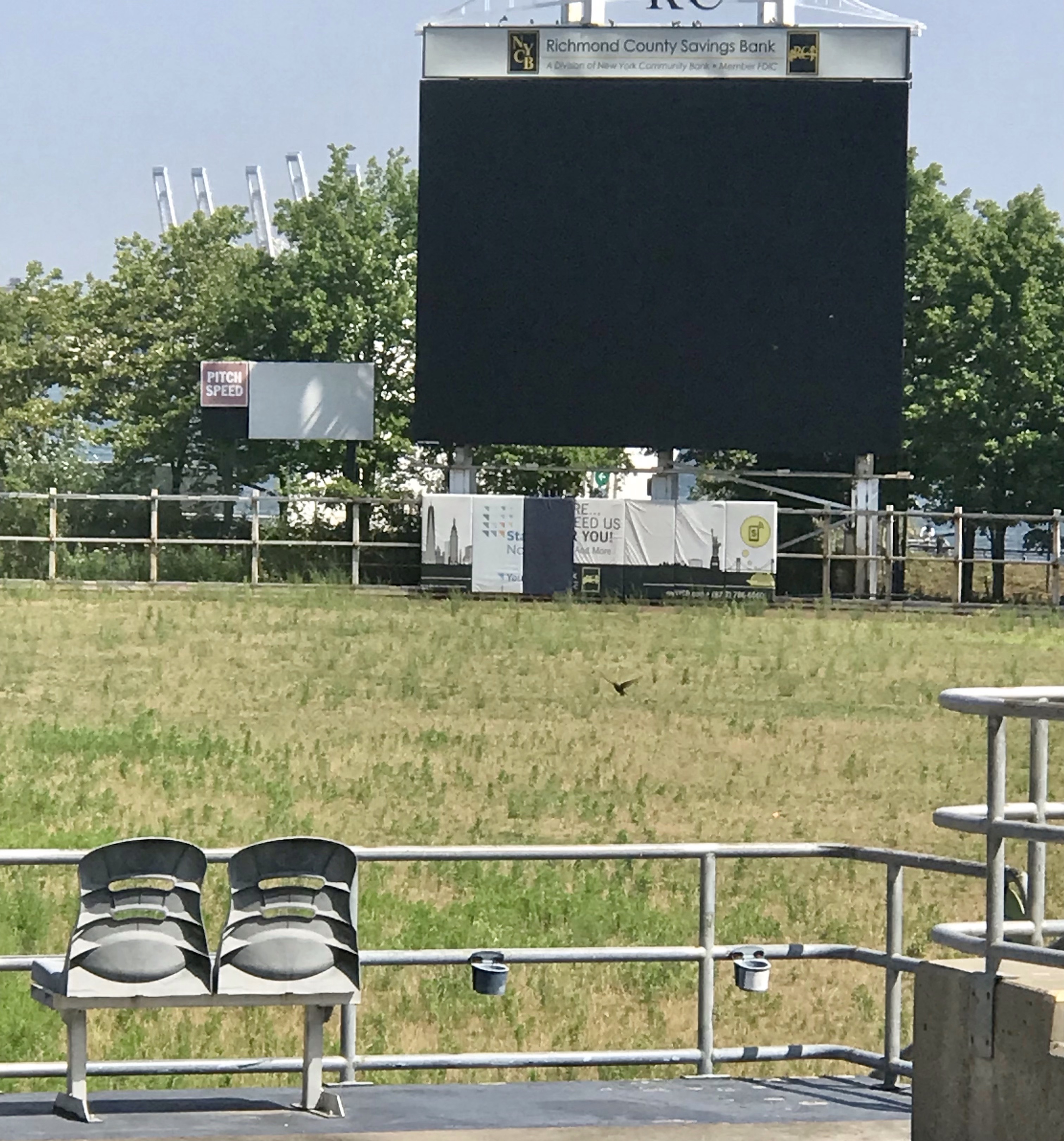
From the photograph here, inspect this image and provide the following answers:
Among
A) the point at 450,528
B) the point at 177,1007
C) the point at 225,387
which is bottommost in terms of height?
the point at 177,1007

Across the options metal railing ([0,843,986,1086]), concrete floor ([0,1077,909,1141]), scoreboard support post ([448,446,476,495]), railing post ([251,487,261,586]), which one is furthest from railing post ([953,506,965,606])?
concrete floor ([0,1077,909,1141])

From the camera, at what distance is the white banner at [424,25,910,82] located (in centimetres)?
4841

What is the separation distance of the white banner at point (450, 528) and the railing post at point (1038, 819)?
141ft

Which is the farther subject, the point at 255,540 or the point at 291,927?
the point at 255,540

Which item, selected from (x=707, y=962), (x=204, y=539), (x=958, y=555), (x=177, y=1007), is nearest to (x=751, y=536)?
(x=958, y=555)

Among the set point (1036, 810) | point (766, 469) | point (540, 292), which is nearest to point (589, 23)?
point (540, 292)

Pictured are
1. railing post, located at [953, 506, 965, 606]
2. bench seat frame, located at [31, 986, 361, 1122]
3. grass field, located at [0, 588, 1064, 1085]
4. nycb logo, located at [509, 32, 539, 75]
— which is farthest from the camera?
railing post, located at [953, 506, 965, 606]

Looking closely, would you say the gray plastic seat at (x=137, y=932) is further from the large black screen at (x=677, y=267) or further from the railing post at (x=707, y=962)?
the large black screen at (x=677, y=267)

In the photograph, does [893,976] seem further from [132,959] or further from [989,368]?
[989,368]

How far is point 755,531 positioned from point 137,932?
42631 millimetres

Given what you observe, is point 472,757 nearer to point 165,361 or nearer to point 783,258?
point 783,258

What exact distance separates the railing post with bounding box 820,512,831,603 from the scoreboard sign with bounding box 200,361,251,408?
61.3ft

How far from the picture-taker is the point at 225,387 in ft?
204

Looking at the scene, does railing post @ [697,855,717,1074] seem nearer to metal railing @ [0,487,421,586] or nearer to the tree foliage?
metal railing @ [0,487,421,586]
